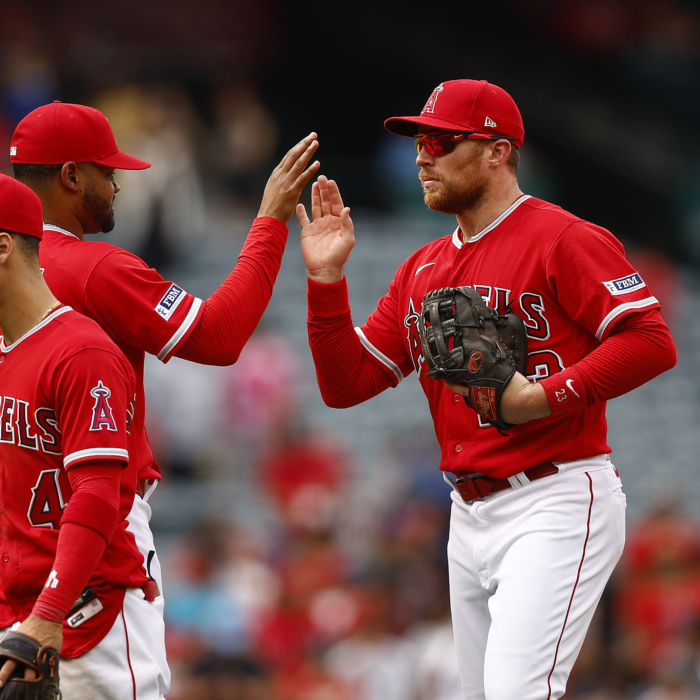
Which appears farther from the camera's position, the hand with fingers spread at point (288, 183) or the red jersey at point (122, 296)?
the hand with fingers spread at point (288, 183)

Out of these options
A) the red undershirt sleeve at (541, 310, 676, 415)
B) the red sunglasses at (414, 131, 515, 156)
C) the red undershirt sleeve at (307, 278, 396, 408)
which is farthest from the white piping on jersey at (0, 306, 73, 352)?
the red undershirt sleeve at (541, 310, 676, 415)

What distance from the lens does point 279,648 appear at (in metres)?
8.08

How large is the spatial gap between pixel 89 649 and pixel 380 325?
61.7 inches

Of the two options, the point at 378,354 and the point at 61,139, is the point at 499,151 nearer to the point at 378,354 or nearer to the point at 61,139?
the point at 378,354

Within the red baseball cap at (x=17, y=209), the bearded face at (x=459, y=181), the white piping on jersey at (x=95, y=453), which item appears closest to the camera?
the white piping on jersey at (x=95, y=453)

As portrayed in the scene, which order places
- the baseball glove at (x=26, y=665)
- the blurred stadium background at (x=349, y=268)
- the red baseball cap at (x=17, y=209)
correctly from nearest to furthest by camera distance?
1. the baseball glove at (x=26, y=665)
2. the red baseball cap at (x=17, y=209)
3. the blurred stadium background at (x=349, y=268)

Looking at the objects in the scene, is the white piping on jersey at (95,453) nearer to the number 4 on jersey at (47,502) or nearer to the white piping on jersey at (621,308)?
the number 4 on jersey at (47,502)

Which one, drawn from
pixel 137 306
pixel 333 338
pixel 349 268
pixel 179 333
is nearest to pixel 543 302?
pixel 333 338

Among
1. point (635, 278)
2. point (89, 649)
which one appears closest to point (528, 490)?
point (635, 278)

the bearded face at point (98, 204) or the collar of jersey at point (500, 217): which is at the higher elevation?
the bearded face at point (98, 204)

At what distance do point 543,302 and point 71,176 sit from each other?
1510 mm

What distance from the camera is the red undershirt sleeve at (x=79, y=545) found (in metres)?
3.04

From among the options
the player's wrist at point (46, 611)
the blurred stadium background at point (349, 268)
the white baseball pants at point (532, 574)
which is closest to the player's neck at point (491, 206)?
the white baseball pants at point (532, 574)

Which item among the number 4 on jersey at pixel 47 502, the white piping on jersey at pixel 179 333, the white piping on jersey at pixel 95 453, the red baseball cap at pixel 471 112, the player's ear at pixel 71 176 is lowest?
the number 4 on jersey at pixel 47 502
